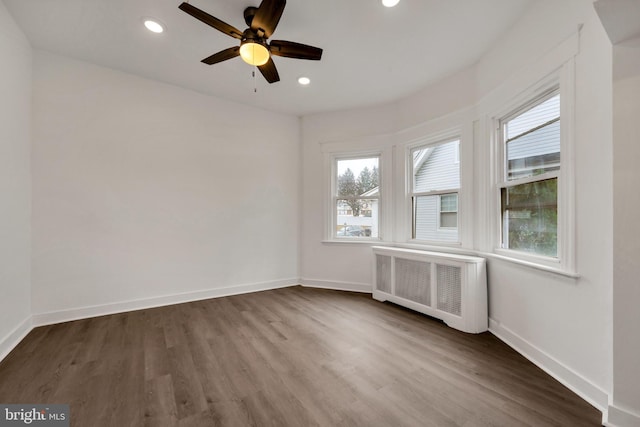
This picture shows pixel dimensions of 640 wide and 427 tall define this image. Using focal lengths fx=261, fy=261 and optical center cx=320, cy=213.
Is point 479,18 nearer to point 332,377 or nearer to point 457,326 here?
point 457,326

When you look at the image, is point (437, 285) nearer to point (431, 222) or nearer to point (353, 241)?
point (431, 222)

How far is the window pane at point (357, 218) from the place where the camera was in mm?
4219

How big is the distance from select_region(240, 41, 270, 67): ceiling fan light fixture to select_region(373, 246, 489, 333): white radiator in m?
2.67

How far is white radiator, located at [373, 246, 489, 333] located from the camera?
2.70 meters

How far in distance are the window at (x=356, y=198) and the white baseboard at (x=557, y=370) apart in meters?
2.10


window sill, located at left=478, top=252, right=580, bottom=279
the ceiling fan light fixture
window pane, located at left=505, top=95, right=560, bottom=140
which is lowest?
window sill, located at left=478, top=252, right=580, bottom=279

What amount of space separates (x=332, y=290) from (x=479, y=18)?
3.72 metres

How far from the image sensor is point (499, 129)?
8.89 feet

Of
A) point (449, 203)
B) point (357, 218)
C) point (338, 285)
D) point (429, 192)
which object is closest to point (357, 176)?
point (357, 218)

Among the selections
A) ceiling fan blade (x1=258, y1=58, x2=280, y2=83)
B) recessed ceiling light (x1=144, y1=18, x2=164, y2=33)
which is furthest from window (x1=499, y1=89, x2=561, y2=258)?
recessed ceiling light (x1=144, y1=18, x2=164, y2=33)

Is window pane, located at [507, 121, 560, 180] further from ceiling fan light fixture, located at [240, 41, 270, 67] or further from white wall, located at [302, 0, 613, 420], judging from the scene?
ceiling fan light fixture, located at [240, 41, 270, 67]

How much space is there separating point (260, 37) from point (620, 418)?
338 centimetres

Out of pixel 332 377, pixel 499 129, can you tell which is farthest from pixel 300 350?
pixel 499 129

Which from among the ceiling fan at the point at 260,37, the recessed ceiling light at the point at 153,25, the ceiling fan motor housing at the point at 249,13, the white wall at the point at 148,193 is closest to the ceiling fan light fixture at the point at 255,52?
the ceiling fan at the point at 260,37
